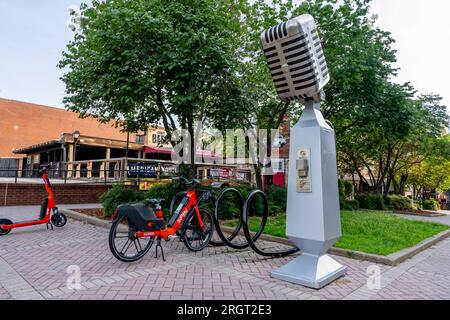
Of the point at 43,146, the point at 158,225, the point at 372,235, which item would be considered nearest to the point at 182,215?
the point at 158,225

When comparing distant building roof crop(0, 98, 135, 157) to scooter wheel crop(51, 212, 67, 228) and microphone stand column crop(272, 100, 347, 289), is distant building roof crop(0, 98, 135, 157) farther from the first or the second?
microphone stand column crop(272, 100, 347, 289)

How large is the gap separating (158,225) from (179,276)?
43.1 inches

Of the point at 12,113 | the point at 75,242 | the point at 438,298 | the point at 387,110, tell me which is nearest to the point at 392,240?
the point at 438,298

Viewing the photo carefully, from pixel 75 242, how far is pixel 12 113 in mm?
37120

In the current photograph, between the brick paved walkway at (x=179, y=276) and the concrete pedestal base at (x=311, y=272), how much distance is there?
0.10 m

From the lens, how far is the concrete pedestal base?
13.4ft

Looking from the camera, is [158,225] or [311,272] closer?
[311,272]

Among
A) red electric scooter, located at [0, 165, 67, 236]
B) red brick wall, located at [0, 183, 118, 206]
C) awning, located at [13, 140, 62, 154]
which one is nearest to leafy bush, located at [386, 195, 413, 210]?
red brick wall, located at [0, 183, 118, 206]

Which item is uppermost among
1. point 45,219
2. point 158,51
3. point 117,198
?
point 158,51

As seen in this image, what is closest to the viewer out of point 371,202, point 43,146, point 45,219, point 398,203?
point 45,219

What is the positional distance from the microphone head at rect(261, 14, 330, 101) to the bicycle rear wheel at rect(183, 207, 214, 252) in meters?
2.75

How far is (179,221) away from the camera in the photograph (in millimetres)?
5508

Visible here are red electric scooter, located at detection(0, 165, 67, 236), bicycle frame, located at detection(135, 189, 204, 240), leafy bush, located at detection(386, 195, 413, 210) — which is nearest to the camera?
bicycle frame, located at detection(135, 189, 204, 240)

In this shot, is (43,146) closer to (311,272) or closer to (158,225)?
(158,225)
